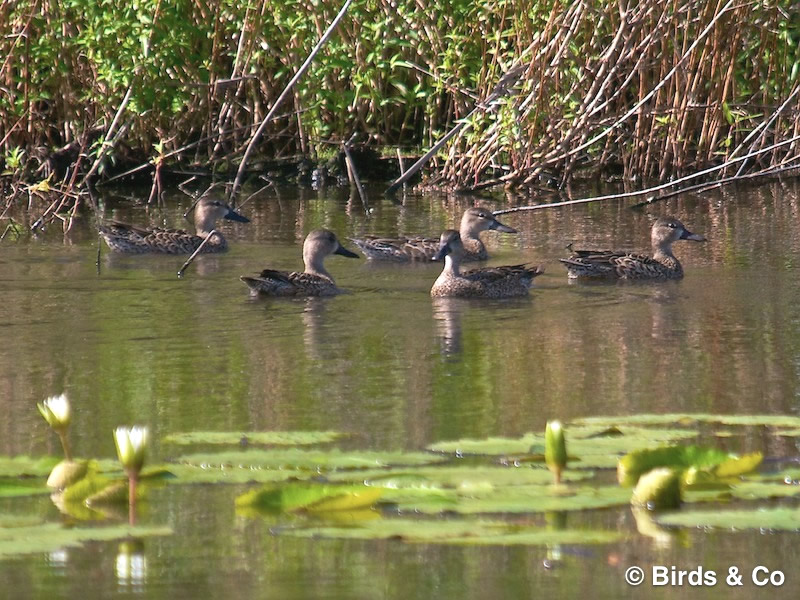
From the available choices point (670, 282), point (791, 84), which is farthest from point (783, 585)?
point (791, 84)

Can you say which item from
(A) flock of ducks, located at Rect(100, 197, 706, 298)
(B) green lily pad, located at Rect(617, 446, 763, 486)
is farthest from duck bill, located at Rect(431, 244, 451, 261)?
(B) green lily pad, located at Rect(617, 446, 763, 486)

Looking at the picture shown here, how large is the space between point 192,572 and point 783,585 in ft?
4.83

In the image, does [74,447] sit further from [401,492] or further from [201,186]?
[201,186]

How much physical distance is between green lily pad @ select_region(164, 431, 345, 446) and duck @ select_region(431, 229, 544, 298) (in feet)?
13.6

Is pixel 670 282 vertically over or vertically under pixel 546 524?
over

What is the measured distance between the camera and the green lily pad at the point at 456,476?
4.80 m

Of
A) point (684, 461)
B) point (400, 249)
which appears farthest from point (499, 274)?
point (684, 461)

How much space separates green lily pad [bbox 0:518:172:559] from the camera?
427cm

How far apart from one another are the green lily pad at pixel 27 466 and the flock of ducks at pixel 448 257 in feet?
14.5

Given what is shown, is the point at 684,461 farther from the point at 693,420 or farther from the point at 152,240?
the point at 152,240

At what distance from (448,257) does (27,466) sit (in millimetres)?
5267

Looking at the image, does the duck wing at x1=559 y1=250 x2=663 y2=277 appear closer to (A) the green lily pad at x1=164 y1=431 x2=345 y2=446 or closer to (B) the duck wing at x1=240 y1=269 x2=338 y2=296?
(B) the duck wing at x1=240 y1=269 x2=338 y2=296

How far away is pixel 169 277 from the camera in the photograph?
10672mm

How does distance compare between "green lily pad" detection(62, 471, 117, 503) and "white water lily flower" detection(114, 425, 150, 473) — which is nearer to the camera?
"white water lily flower" detection(114, 425, 150, 473)
